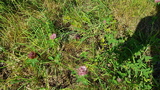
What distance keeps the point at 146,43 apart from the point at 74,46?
96 cm

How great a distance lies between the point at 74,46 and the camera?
188 cm

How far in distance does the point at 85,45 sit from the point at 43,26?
64cm

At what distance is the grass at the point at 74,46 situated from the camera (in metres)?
1.58

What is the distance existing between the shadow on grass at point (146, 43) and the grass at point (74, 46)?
0.01m

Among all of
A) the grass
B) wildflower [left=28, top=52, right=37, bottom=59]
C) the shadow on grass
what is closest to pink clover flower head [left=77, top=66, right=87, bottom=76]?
the grass

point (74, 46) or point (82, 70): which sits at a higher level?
point (74, 46)

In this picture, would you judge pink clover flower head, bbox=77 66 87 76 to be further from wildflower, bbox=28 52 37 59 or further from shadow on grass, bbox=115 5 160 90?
wildflower, bbox=28 52 37 59

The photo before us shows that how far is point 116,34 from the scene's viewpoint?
194 centimetres

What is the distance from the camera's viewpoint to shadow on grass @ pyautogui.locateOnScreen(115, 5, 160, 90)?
1.62 meters

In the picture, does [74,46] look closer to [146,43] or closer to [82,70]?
[82,70]

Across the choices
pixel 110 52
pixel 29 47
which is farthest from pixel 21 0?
pixel 110 52

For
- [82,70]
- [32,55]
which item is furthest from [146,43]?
[32,55]

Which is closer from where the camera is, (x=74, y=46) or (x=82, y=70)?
(x=82, y=70)

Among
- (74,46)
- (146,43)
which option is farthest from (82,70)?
(146,43)
